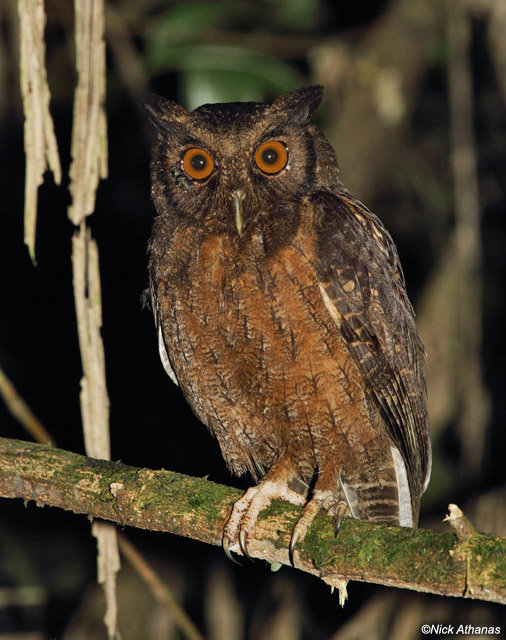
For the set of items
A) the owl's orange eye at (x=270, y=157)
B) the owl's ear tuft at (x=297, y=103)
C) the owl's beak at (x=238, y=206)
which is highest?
the owl's ear tuft at (x=297, y=103)

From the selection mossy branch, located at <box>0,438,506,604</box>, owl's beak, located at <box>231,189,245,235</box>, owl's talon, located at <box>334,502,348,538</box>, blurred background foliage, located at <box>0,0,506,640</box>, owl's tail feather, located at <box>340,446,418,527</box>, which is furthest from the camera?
blurred background foliage, located at <box>0,0,506,640</box>

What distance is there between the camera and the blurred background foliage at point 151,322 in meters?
4.28

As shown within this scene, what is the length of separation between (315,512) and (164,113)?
1641mm

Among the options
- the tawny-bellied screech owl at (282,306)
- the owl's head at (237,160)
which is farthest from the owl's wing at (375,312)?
the owl's head at (237,160)

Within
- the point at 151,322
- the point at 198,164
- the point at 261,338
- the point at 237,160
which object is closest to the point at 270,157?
the point at 237,160

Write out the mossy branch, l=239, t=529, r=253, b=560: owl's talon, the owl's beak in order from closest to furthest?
the mossy branch, l=239, t=529, r=253, b=560: owl's talon, the owl's beak

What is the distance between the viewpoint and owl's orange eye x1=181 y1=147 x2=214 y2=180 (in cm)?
280

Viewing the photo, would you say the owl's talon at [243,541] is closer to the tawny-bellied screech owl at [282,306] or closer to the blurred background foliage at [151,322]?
the tawny-bellied screech owl at [282,306]

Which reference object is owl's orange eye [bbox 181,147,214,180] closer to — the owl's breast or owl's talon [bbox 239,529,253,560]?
the owl's breast

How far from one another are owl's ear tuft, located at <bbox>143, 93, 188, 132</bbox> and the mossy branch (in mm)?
1332

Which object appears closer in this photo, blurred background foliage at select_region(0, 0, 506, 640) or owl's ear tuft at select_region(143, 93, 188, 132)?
owl's ear tuft at select_region(143, 93, 188, 132)

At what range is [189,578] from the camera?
5012 millimetres

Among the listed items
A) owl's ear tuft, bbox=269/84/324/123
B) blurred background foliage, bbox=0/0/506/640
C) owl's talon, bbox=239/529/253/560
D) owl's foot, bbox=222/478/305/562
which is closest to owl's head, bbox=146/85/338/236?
owl's ear tuft, bbox=269/84/324/123

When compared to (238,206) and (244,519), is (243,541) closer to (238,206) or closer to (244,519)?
(244,519)
